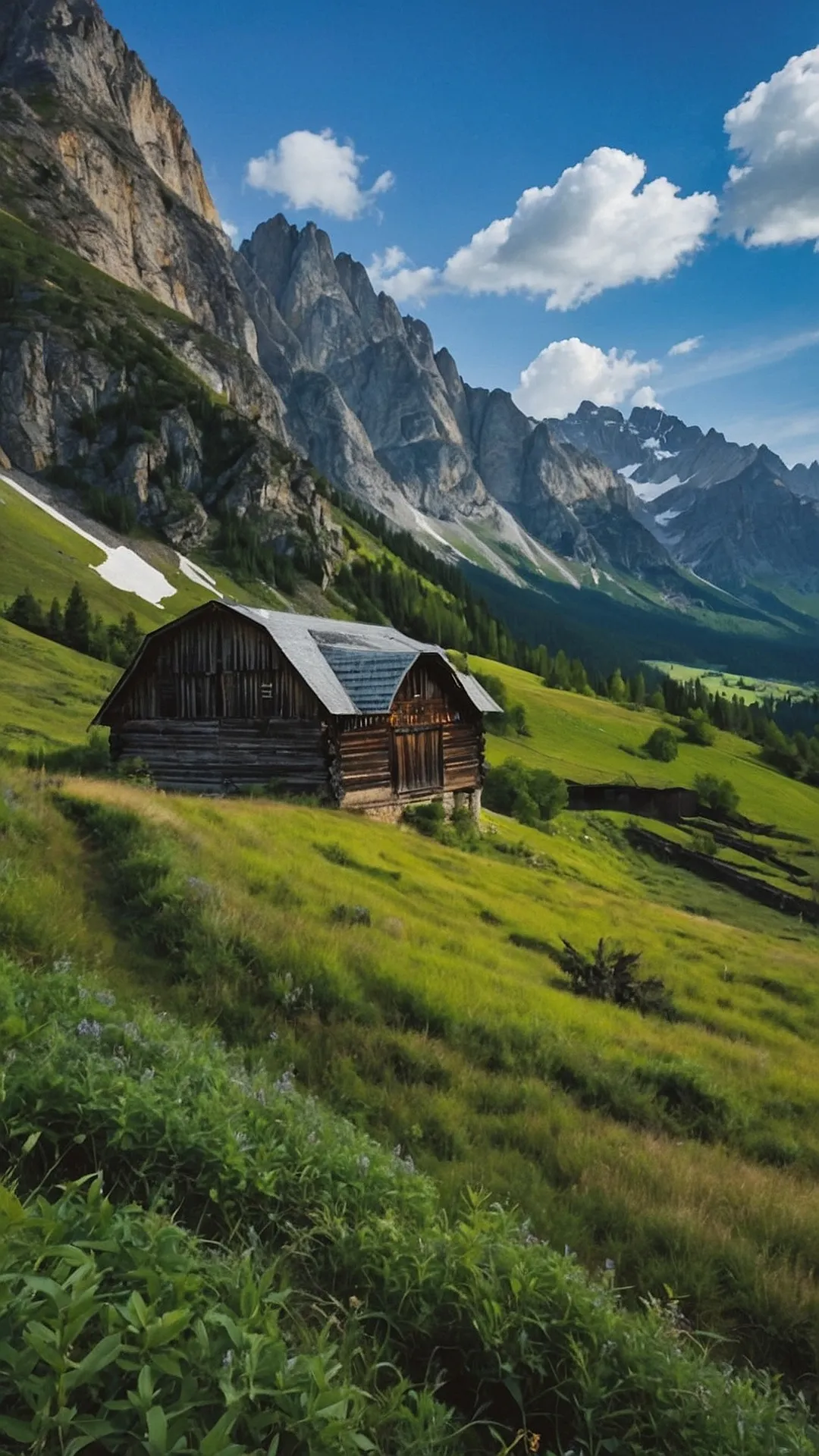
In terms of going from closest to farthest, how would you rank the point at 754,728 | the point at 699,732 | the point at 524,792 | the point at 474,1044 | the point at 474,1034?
the point at 474,1044, the point at 474,1034, the point at 524,792, the point at 699,732, the point at 754,728

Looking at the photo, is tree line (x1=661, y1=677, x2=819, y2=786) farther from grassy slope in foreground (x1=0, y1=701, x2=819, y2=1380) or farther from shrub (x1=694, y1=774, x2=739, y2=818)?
grassy slope in foreground (x1=0, y1=701, x2=819, y2=1380)

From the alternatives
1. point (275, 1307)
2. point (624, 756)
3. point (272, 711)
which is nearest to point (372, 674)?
point (272, 711)

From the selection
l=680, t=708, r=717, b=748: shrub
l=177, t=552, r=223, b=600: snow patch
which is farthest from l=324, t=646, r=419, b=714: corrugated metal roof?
l=680, t=708, r=717, b=748: shrub

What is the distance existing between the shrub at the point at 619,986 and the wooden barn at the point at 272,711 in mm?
17135

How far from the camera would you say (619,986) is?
1507cm

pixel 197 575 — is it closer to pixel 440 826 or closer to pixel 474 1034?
pixel 440 826

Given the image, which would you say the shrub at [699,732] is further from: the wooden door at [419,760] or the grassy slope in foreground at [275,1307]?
the grassy slope in foreground at [275,1307]

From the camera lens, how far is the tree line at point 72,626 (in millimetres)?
69438

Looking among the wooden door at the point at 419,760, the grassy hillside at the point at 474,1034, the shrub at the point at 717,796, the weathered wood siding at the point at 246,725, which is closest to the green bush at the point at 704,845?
the shrub at the point at 717,796

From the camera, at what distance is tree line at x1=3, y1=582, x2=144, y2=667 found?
69.4 m

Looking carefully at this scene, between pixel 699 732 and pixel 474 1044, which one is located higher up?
pixel 474 1044

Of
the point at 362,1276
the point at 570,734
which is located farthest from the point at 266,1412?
the point at 570,734

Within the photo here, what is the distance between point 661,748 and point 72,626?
237 feet

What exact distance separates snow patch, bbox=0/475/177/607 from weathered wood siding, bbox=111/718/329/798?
70.7 metres
